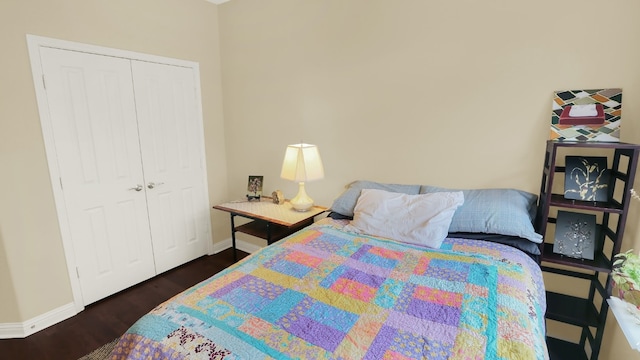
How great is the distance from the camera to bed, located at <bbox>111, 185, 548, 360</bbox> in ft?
3.28

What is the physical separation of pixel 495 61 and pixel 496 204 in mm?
902

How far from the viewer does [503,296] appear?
124 centimetres

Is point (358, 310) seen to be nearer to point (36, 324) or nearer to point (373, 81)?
point (373, 81)

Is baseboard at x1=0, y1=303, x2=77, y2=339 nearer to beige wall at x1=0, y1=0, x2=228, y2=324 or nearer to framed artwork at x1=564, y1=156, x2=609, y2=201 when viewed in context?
beige wall at x1=0, y1=0, x2=228, y2=324

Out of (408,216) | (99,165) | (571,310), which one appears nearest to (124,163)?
(99,165)

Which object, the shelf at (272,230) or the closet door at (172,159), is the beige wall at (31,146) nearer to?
the closet door at (172,159)

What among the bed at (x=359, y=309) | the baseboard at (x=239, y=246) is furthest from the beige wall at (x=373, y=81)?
the baseboard at (x=239, y=246)

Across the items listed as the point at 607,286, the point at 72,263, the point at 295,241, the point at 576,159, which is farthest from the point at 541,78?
the point at 72,263

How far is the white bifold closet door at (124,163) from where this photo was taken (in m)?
2.27

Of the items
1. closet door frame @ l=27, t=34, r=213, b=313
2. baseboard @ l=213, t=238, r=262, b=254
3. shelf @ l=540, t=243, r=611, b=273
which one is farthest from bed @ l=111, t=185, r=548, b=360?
baseboard @ l=213, t=238, r=262, b=254

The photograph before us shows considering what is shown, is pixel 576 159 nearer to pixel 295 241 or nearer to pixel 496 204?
pixel 496 204

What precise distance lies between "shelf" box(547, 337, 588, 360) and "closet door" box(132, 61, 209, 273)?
310cm

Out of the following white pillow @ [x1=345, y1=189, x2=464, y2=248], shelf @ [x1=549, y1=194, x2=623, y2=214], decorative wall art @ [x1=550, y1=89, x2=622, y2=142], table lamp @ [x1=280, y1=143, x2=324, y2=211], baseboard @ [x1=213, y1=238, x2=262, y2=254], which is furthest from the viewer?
baseboard @ [x1=213, y1=238, x2=262, y2=254]

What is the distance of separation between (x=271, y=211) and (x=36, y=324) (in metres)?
1.85
